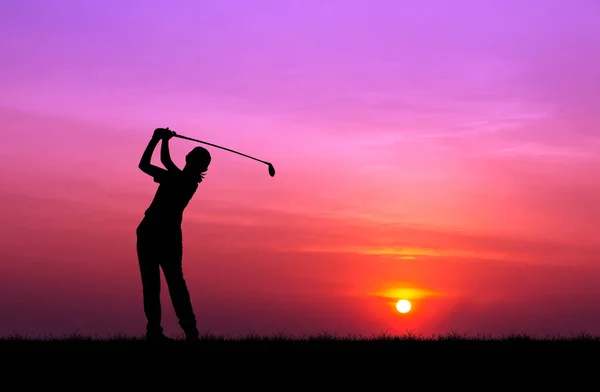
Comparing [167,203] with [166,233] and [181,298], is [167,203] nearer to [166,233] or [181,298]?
[166,233]

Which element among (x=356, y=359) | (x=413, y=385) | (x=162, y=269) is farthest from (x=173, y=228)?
(x=413, y=385)

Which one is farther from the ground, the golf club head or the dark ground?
the golf club head

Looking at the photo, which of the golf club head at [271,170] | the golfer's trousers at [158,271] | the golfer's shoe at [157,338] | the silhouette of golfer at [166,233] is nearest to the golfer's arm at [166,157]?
the silhouette of golfer at [166,233]

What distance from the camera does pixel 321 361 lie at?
501 inches

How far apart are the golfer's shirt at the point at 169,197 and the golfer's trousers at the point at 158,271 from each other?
0.41ft

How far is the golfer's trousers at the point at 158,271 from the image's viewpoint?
48.5 ft

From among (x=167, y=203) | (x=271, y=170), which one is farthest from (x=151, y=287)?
(x=271, y=170)

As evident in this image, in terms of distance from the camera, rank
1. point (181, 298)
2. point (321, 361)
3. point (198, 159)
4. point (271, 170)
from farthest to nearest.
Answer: point (271, 170) < point (181, 298) < point (198, 159) < point (321, 361)

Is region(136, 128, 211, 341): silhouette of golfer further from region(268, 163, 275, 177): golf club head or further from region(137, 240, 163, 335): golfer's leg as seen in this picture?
region(268, 163, 275, 177): golf club head

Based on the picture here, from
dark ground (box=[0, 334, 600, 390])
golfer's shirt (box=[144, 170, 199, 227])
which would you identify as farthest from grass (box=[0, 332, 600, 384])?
golfer's shirt (box=[144, 170, 199, 227])

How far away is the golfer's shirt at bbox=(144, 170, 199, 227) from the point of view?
1471 centimetres

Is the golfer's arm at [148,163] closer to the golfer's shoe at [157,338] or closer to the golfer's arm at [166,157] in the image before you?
the golfer's arm at [166,157]

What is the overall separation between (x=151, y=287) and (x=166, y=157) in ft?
6.73

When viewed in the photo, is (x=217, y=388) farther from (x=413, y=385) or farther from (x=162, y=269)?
(x=162, y=269)
